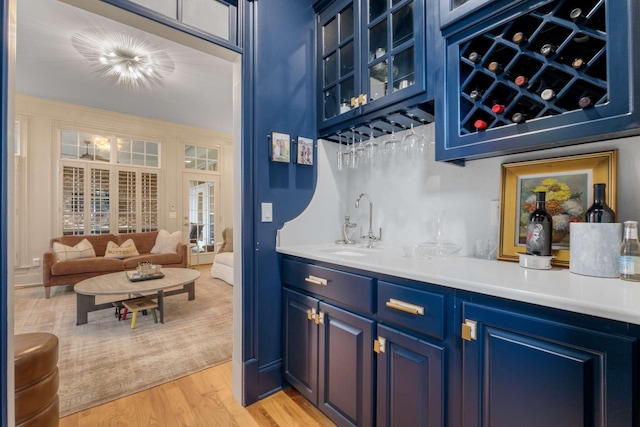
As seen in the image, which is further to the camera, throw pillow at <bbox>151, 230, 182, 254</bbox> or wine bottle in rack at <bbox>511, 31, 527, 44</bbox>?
throw pillow at <bbox>151, 230, 182, 254</bbox>

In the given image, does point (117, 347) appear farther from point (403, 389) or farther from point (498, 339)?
point (498, 339)

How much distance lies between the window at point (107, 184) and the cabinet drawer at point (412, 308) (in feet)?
18.9

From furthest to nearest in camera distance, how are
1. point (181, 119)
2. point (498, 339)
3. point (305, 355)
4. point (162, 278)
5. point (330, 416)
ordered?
point (181, 119) < point (162, 278) < point (305, 355) < point (330, 416) < point (498, 339)

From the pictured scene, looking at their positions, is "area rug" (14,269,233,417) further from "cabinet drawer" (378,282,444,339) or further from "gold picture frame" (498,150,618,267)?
"gold picture frame" (498,150,618,267)

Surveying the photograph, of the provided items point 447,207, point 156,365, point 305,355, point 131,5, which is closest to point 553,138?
point 447,207

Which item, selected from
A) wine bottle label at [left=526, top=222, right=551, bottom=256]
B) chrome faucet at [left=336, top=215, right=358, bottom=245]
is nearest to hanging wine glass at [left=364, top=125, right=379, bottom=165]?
chrome faucet at [left=336, top=215, right=358, bottom=245]

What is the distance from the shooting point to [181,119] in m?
5.55

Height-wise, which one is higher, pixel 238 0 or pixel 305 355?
pixel 238 0

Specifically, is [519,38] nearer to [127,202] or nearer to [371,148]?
→ [371,148]

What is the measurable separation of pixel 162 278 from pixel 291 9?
121 inches

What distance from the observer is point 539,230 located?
1178mm

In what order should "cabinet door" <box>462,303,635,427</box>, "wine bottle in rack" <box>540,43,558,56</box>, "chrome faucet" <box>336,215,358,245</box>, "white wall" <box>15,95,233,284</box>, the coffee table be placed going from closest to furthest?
"cabinet door" <box>462,303,635,427</box> → "wine bottle in rack" <box>540,43,558,56</box> → "chrome faucet" <box>336,215,358,245</box> → the coffee table → "white wall" <box>15,95,233,284</box>

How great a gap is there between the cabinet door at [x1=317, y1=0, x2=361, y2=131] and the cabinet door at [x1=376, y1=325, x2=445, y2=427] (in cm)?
133

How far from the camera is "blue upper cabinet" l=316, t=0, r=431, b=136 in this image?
4.82 feet
